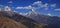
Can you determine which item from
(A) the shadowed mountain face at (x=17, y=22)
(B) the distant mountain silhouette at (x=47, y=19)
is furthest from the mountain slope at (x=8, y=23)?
(B) the distant mountain silhouette at (x=47, y=19)

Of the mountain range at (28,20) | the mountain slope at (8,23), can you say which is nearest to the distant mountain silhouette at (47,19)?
the mountain range at (28,20)

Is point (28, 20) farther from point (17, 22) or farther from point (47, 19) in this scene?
point (47, 19)

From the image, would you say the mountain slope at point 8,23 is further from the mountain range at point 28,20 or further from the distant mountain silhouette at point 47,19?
the distant mountain silhouette at point 47,19

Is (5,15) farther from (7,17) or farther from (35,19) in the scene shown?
(35,19)

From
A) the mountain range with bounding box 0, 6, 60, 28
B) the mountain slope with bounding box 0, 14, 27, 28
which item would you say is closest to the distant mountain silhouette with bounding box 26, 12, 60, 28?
the mountain range with bounding box 0, 6, 60, 28

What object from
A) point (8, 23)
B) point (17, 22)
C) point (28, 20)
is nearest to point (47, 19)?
point (28, 20)

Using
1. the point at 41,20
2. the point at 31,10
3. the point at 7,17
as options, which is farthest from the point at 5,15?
the point at 41,20

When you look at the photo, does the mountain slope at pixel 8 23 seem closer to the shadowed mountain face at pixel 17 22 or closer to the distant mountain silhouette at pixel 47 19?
the shadowed mountain face at pixel 17 22

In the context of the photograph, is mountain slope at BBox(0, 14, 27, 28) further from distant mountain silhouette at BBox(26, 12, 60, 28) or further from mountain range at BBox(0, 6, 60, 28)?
distant mountain silhouette at BBox(26, 12, 60, 28)
